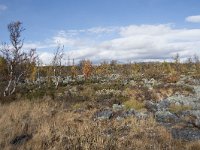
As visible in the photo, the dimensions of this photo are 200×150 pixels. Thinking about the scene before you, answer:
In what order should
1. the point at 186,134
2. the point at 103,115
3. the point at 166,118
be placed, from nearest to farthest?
the point at 186,134 < the point at 103,115 < the point at 166,118

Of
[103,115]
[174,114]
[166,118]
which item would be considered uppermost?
[103,115]

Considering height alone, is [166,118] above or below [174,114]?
above

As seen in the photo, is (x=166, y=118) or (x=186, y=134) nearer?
(x=186, y=134)

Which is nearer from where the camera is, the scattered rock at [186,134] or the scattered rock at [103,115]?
the scattered rock at [186,134]

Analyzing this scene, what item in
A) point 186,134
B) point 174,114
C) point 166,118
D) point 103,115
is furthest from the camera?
point 174,114

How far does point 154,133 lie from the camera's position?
14.4 m

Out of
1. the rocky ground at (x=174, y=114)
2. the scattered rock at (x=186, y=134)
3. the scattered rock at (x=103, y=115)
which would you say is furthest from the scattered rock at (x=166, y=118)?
the scattered rock at (x=186, y=134)

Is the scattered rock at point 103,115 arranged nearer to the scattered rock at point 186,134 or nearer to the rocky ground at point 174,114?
the rocky ground at point 174,114

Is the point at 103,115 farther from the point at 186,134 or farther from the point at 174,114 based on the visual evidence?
the point at 186,134

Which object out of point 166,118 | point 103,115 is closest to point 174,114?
point 166,118

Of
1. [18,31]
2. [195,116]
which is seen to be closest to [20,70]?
[18,31]

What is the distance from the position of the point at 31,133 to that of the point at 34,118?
2.99m

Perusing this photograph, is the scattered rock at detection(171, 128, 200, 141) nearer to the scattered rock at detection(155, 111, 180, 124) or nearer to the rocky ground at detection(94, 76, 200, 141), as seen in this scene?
the rocky ground at detection(94, 76, 200, 141)

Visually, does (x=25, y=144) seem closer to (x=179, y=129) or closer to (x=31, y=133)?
(x=31, y=133)
